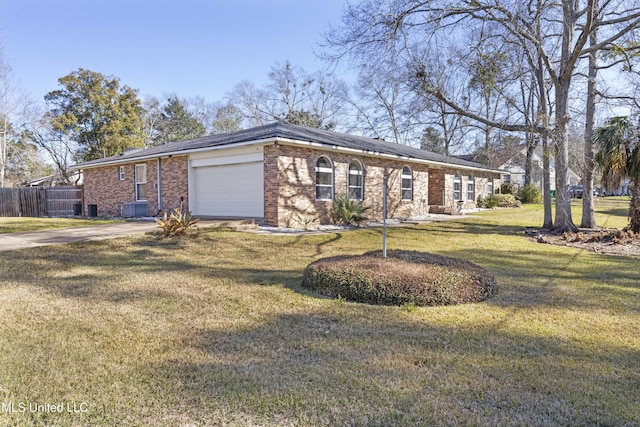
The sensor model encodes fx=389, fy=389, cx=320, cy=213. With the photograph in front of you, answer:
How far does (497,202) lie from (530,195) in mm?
6877

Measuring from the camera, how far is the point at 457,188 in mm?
23906

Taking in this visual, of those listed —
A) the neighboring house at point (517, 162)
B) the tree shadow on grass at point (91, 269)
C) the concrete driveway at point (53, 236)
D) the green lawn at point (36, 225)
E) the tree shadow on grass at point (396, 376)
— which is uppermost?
the neighboring house at point (517, 162)

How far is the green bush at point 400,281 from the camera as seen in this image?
516cm

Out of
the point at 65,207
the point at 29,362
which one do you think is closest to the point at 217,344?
the point at 29,362

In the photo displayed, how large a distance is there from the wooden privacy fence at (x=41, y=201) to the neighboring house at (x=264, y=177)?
3.76 feet

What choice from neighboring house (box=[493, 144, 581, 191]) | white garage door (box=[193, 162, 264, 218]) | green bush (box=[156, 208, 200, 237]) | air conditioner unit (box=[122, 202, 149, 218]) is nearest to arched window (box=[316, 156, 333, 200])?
white garage door (box=[193, 162, 264, 218])

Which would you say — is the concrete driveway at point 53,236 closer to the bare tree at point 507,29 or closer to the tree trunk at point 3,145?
the bare tree at point 507,29

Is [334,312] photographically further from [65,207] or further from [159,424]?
[65,207]

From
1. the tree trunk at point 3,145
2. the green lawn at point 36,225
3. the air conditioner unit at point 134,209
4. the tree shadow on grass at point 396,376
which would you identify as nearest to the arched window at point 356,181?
the air conditioner unit at point 134,209

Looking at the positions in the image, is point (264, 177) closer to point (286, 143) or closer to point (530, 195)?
point (286, 143)

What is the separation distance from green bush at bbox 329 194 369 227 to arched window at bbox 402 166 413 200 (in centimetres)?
508

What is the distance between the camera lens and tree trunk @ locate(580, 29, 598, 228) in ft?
44.5

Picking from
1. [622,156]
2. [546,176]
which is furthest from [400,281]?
[546,176]

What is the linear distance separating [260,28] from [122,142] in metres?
23.3
